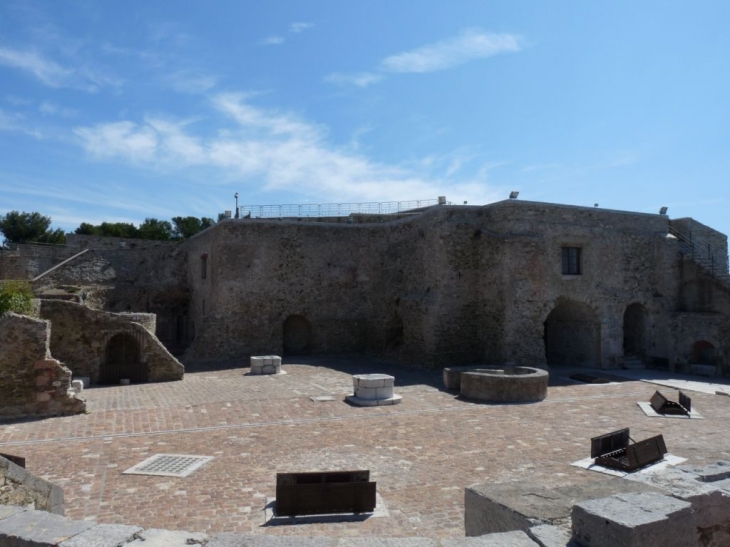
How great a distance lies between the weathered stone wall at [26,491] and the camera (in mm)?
5730

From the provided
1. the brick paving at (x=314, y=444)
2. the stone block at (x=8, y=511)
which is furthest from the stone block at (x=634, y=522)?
the stone block at (x=8, y=511)

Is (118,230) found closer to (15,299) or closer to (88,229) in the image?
(88,229)

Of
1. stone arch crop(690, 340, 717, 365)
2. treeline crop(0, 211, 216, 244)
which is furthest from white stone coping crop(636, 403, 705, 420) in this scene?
treeline crop(0, 211, 216, 244)

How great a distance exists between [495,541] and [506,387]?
412 inches

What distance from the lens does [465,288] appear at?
20.7 metres

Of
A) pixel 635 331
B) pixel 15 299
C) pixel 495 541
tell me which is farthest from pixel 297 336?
pixel 495 541

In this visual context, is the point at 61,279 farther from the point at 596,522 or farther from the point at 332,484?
the point at 596,522

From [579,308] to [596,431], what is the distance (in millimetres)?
11133

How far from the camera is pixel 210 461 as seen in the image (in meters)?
8.73

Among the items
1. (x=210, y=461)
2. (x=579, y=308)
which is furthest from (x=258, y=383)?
(x=579, y=308)

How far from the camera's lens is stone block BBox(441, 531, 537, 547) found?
12.8ft

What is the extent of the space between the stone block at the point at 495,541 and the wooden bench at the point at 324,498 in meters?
2.75

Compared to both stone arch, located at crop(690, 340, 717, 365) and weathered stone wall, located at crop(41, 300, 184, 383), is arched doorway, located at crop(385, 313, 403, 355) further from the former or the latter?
stone arch, located at crop(690, 340, 717, 365)

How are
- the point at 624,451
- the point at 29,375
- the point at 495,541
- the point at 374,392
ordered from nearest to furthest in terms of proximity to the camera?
the point at 495,541
the point at 624,451
the point at 29,375
the point at 374,392
